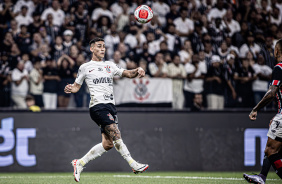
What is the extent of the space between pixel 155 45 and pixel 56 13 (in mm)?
3513

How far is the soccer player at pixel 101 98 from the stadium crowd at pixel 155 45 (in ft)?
11.8

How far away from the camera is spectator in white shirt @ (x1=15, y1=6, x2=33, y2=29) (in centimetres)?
1479

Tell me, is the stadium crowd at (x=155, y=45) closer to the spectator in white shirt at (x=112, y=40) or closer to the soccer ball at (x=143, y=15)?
the spectator in white shirt at (x=112, y=40)

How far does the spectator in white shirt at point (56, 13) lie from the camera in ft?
49.1

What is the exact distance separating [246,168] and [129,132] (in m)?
3.22

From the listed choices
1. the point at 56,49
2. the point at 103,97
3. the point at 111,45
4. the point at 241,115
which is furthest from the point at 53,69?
the point at 241,115

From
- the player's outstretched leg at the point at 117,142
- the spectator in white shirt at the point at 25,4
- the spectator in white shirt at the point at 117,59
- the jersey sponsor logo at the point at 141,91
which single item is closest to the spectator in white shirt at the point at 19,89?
the spectator in white shirt at the point at 117,59

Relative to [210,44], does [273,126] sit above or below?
below

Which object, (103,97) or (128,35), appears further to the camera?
(128,35)

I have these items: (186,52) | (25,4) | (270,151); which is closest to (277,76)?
(270,151)

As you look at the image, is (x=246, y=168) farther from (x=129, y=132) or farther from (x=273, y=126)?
(x=273, y=126)

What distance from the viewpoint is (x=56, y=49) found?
44.1 feet

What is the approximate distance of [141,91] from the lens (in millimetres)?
11922

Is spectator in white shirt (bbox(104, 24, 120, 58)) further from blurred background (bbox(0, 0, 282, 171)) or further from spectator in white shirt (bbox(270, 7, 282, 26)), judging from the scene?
spectator in white shirt (bbox(270, 7, 282, 26))
